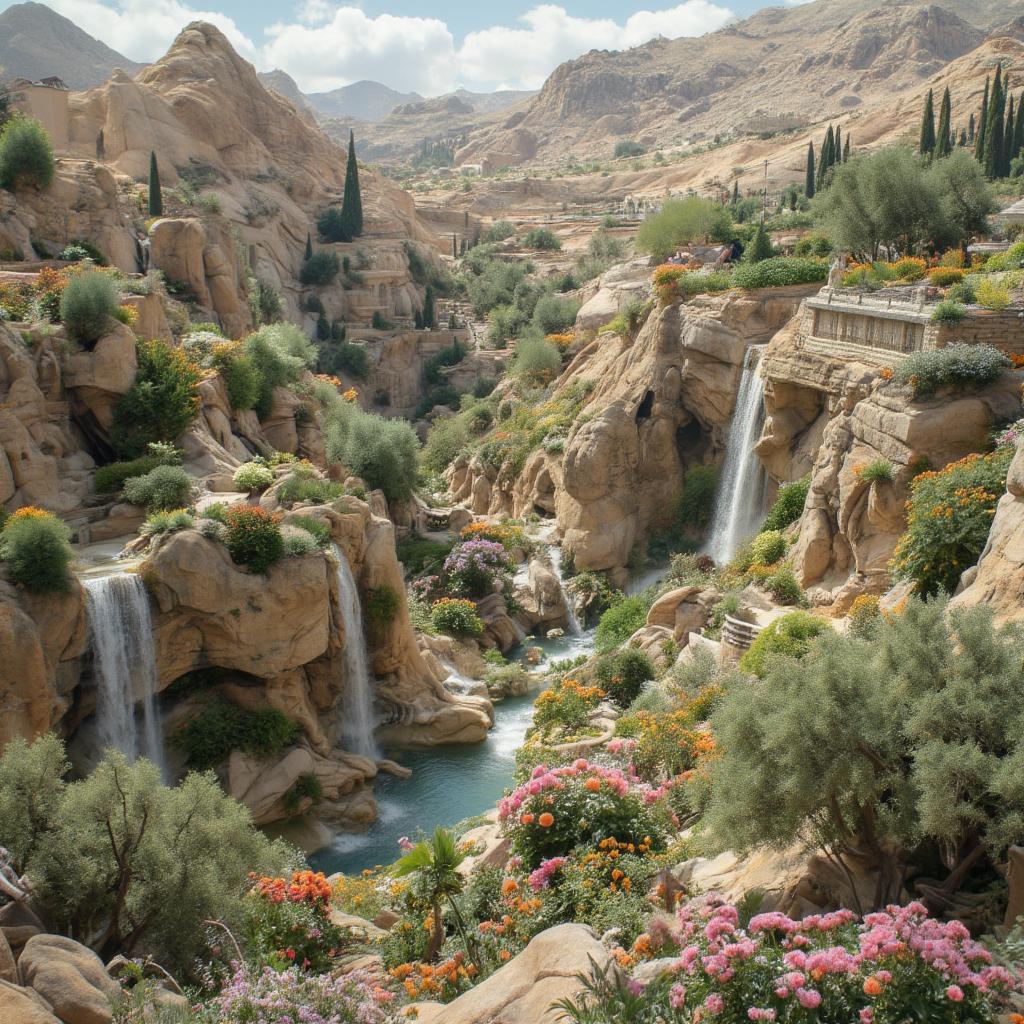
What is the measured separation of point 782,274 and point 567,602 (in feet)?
37.0

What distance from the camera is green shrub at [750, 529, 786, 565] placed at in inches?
857

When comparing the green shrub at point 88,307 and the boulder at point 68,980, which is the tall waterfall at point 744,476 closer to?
the green shrub at point 88,307

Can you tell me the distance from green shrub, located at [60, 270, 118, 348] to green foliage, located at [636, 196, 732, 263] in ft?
77.6

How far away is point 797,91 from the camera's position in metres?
122

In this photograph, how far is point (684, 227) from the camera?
39031 millimetres

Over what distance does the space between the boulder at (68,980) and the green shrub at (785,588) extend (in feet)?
48.0

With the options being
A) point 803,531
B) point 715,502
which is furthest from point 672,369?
point 803,531

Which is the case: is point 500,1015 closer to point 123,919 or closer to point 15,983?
point 15,983

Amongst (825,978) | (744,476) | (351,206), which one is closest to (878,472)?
(744,476)

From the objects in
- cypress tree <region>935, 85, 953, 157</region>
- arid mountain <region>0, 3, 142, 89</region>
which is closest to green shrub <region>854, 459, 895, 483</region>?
cypress tree <region>935, 85, 953, 157</region>

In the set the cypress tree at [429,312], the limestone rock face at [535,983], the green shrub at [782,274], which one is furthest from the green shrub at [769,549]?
the cypress tree at [429,312]

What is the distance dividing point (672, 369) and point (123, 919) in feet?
76.5

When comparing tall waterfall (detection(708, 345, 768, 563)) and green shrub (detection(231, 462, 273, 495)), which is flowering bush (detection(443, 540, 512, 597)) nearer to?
tall waterfall (detection(708, 345, 768, 563))

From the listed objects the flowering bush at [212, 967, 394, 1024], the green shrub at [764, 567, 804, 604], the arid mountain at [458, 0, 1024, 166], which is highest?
the arid mountain at [458, 0, 1024, 166]
